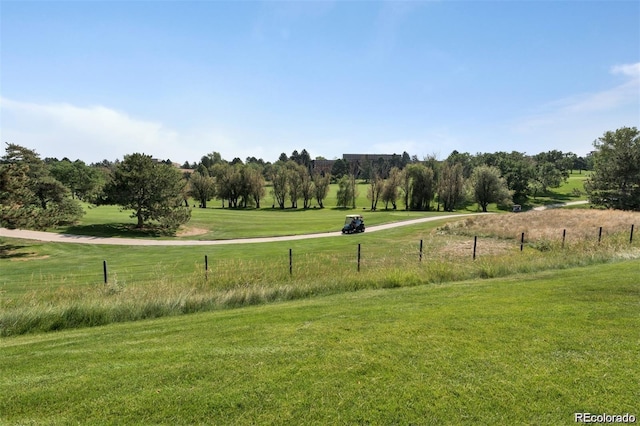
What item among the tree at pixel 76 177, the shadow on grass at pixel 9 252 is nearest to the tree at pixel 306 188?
the tree at pixel 76 177

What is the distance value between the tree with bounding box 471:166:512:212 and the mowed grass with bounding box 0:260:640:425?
7196 centimetres

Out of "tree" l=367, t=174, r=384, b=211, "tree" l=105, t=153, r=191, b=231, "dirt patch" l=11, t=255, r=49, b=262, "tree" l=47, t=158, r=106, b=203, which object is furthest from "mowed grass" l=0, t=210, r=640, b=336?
"tree" l=47, t=158, r=106, b=203

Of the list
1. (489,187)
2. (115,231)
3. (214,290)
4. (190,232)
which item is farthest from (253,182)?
(214,290)

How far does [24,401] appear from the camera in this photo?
3852mm

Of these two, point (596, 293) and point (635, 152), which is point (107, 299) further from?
point (635, 152)

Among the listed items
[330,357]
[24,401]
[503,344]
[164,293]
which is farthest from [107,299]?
[503,344]

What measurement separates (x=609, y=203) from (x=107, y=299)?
69196 millimetres

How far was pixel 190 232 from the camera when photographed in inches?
1426

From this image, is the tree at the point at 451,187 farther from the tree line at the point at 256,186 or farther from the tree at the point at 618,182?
the tree at the point at 618,182

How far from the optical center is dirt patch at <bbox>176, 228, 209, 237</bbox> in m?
34.7
